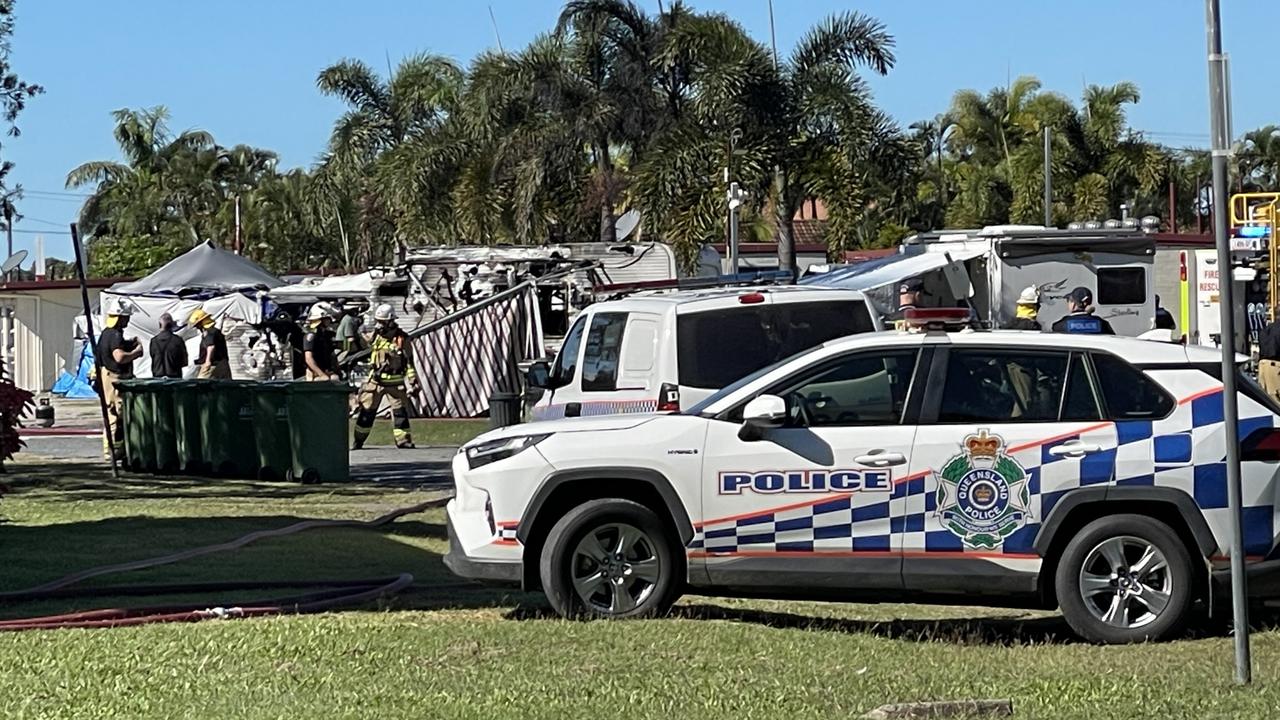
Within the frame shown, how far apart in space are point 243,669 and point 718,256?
90.1ft

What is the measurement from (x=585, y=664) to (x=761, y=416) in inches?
73.7

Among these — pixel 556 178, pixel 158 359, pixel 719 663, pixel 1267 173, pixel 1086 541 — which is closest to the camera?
pixel 719 663

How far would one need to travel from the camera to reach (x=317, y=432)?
19.8m

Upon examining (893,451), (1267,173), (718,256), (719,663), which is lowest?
(719,663)

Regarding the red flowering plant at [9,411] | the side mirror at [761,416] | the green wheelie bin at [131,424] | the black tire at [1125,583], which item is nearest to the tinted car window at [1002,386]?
the black tire at [1125,583]

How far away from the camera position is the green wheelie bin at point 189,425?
20.9m

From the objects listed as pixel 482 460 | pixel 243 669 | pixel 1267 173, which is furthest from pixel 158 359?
pixel 1267 173

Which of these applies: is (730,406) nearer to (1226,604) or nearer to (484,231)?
(1226,604)

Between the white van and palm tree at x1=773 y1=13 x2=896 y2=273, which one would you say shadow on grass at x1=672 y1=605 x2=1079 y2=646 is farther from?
palm tree at x1=773 y1=13 x2=896 y2=273

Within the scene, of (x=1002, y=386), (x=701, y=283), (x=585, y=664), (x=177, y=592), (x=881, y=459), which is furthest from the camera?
(x=701, y=283)

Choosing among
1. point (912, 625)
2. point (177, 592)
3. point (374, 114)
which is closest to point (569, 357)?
point (177, 592)

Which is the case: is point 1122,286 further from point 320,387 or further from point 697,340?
point 697,340

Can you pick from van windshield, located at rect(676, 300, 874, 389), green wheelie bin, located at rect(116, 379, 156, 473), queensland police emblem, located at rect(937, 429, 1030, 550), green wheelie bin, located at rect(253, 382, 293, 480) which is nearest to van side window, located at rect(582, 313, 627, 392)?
van windshield, located at rect(676, 300, 874, 389)

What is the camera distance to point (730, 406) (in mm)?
9953
